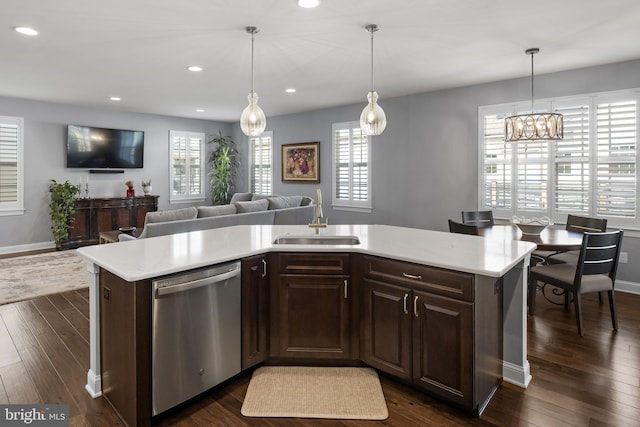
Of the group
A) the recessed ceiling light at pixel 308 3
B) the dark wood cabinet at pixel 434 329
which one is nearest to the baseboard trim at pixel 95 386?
the dark wood cabinet at pixel 434 329

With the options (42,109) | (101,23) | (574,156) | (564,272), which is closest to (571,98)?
(574,156)

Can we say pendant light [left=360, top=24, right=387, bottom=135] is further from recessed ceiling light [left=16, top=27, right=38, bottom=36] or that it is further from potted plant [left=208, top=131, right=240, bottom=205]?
potted plant [left=208, top=131, right=240, bottom=205]

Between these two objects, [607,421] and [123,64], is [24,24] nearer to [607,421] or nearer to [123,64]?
[123,64]

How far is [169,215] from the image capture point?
15.0 feet

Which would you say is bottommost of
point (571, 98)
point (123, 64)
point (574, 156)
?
point (574, 156)

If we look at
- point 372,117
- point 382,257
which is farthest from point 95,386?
point 372,117

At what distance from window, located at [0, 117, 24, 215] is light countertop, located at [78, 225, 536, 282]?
5.61 meters

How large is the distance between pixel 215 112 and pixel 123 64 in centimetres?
347

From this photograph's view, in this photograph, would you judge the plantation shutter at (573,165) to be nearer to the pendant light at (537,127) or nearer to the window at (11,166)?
the pendant light at (537,127)

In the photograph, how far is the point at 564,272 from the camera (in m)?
3.49

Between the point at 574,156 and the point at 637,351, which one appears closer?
the point at 637,351

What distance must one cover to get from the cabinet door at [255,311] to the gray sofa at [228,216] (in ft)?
7.07

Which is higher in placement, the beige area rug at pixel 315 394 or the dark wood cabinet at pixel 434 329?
the dark wood cabinet at pixel 434 329

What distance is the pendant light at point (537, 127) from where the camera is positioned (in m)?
3.93
